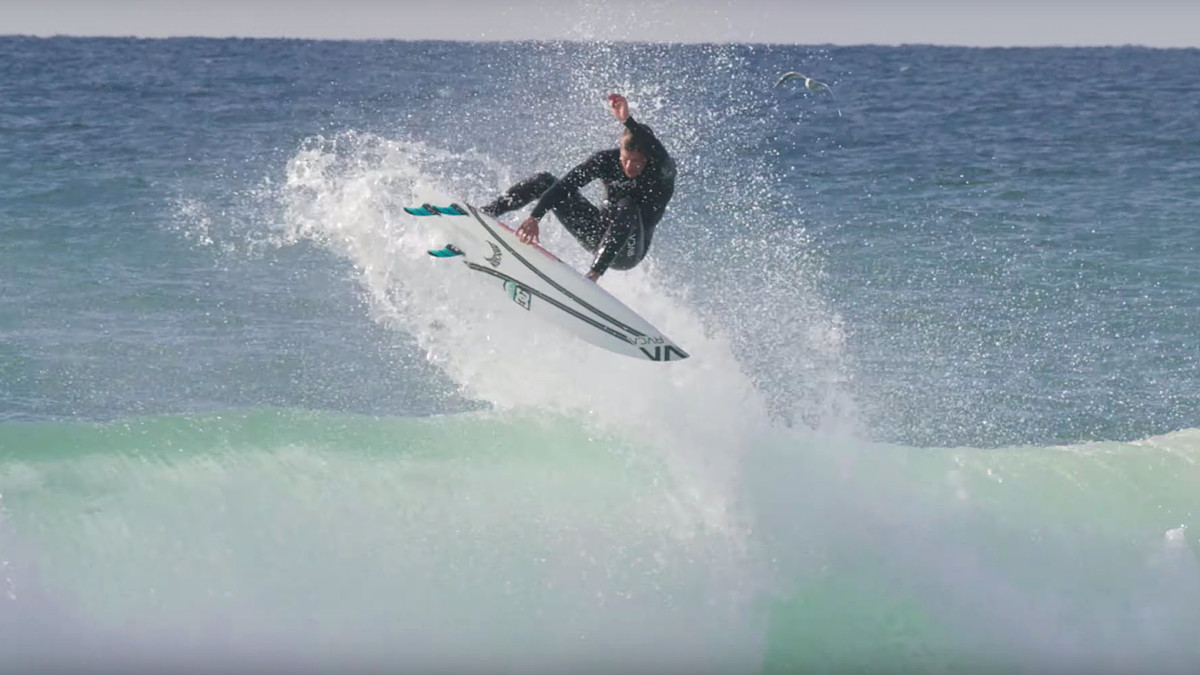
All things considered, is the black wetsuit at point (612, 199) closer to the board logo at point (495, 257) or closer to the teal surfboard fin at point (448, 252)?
the board logo at point (495, 257)

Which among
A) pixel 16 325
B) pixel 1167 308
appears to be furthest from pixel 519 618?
pixel 1167 308

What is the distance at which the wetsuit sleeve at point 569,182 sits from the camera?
848 cm

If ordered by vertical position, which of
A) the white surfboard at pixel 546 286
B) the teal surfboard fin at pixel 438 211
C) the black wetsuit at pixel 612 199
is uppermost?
the black wetsuit at pixel 612 199

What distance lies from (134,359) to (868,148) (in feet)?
44.8

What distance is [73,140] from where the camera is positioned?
20922 mm

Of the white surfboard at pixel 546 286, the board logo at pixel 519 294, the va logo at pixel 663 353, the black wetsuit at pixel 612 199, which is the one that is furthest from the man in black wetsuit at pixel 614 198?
the va logo at pixel 663 353

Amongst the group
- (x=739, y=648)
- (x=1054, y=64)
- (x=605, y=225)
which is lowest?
(x=739, y=648)

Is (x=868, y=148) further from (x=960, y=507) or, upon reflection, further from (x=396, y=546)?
(x=396, y=546)

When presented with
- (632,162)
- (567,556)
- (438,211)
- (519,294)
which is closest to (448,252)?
(438,211)

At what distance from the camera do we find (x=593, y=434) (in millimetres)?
9117

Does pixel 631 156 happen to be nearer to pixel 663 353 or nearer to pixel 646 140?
pixel 646 140

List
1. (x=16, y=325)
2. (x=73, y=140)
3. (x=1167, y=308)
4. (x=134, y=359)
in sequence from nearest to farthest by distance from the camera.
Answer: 1. (x=134, y=359)
2. (x=16, y=325)
3. (x=1167, y=308)
4. (x=73, y=140)

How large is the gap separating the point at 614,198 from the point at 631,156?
0.33 metres

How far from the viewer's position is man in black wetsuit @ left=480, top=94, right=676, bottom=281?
8352mm
